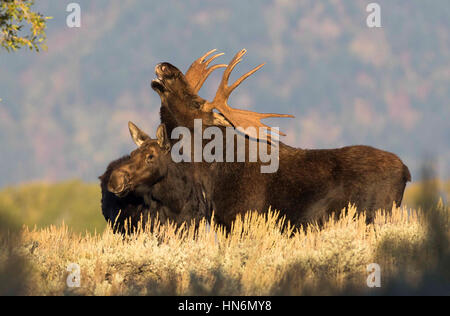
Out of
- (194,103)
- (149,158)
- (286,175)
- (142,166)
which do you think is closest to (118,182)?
(142,166)

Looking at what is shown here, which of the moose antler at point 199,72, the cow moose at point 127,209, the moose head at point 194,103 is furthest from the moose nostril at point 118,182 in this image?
the moose antler at point 199,72

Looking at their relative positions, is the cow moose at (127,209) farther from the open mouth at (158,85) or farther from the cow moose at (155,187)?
the open mouth at (158,85)

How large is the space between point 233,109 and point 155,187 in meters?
2.59

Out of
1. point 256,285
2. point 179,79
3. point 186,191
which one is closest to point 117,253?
point 186,191

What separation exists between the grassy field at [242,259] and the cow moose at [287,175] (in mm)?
338

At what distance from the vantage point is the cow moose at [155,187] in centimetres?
1011

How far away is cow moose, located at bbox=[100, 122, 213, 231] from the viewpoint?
33.2ft

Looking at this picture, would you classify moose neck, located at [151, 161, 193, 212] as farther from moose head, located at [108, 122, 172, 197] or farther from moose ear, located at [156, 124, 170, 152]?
moose ear, located at [156, 124, 170, 152]

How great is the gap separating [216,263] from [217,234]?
123 cm

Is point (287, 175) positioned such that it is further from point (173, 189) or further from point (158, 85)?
point (158, 85)

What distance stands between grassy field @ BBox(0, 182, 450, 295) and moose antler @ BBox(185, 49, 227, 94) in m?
3.01

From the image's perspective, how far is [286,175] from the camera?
1140cm
